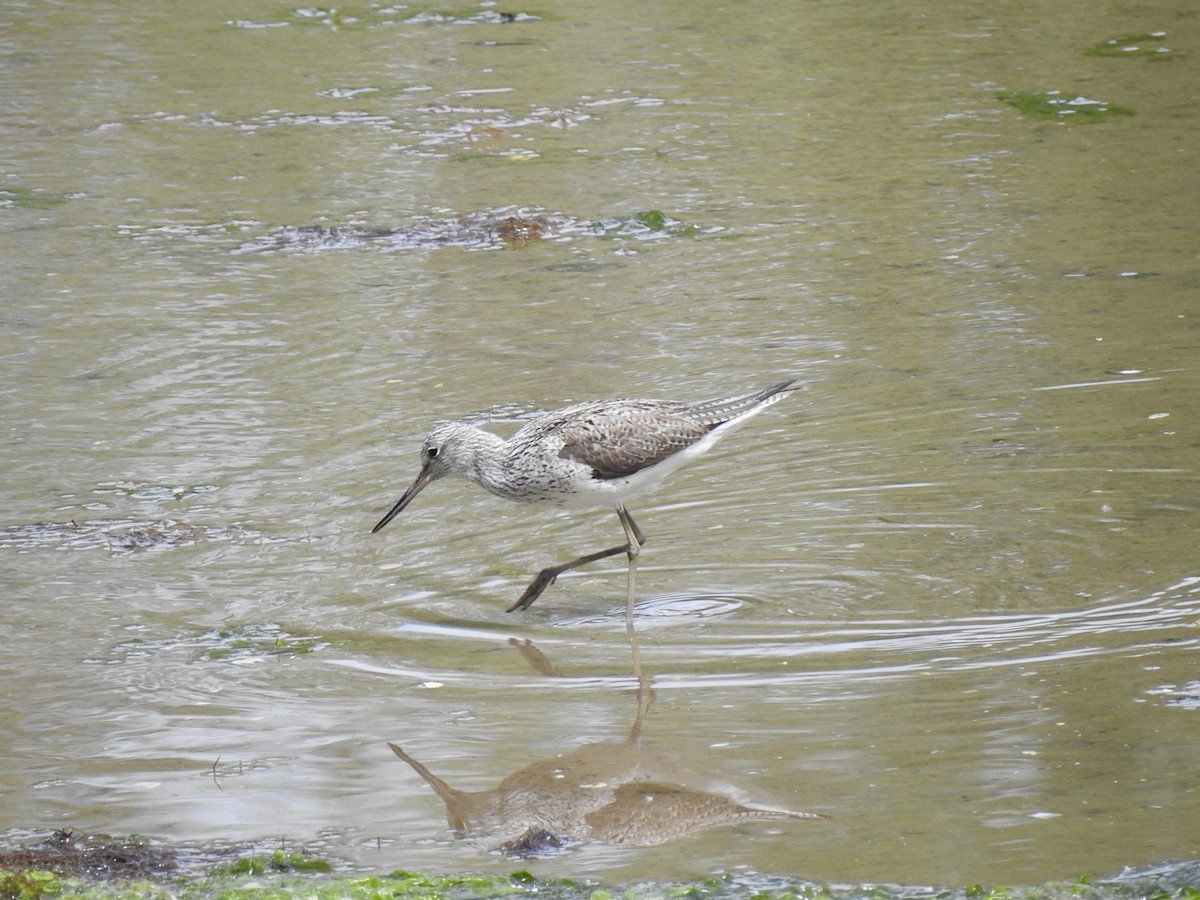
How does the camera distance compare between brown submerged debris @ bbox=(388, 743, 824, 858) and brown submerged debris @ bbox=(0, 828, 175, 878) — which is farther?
brown submerged debris @ bbox=(388, 743, 824, 858)

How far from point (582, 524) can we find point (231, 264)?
4072 mm

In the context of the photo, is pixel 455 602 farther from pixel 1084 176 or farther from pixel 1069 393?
pixel 1084 176

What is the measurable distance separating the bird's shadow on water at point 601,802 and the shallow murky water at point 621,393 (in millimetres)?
50

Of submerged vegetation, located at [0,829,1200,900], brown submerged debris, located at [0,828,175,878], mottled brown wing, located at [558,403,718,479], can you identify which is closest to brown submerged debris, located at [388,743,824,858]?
submerged vegetation, located at [0,829,1200,900]

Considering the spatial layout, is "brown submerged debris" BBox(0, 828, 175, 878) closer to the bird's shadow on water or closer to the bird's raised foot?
the bird's shadow on water

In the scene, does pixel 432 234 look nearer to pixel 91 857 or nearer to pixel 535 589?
pixel 535 589

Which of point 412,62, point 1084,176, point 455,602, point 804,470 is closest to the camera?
point 455,602

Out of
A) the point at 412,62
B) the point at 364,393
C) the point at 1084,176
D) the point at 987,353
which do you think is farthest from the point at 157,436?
the point at 412,62

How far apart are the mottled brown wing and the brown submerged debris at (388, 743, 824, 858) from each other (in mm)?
1541

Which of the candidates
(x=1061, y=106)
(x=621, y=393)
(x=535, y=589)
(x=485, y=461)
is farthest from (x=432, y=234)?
(x=1061, y=106)

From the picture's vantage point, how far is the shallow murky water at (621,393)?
202 inches

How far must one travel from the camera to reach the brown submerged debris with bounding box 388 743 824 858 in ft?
15.5

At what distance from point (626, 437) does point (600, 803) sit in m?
2.00

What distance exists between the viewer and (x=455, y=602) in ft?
21.6
